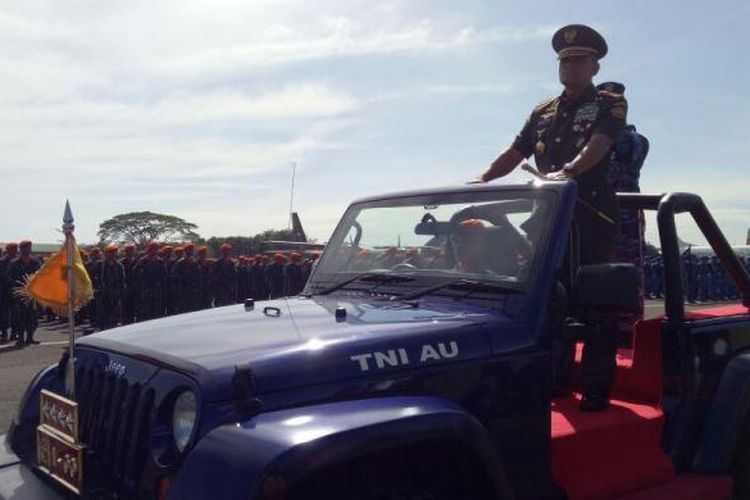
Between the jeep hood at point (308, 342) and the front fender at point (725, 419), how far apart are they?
131cm

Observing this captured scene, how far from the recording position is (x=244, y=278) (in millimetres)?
19188

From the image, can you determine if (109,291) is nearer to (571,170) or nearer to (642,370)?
(571,170)

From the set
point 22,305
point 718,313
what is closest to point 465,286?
point 718,313

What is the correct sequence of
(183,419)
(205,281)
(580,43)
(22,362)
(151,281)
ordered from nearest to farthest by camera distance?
(183,419)
(580,43)
(22,362)
(151,281)
(205,281)

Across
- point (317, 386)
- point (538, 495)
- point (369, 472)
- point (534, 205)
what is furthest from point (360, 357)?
point (534, 205)

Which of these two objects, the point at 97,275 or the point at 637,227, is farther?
the point at 97,275

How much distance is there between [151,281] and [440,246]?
14254mm

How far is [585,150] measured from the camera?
3.82m

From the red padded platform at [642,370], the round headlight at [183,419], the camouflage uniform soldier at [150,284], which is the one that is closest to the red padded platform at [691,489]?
the red padded platform at [642,370]

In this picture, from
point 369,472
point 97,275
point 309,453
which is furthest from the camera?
point 97,275

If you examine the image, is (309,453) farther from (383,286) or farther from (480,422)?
(383,286)

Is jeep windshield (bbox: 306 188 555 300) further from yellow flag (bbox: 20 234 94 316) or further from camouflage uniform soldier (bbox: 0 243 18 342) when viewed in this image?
camouflage uniform soldier (bbox: 0 243 18 342)

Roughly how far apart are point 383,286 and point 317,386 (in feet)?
3.64

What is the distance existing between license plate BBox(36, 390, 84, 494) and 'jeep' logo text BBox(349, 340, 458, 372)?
1.02m
